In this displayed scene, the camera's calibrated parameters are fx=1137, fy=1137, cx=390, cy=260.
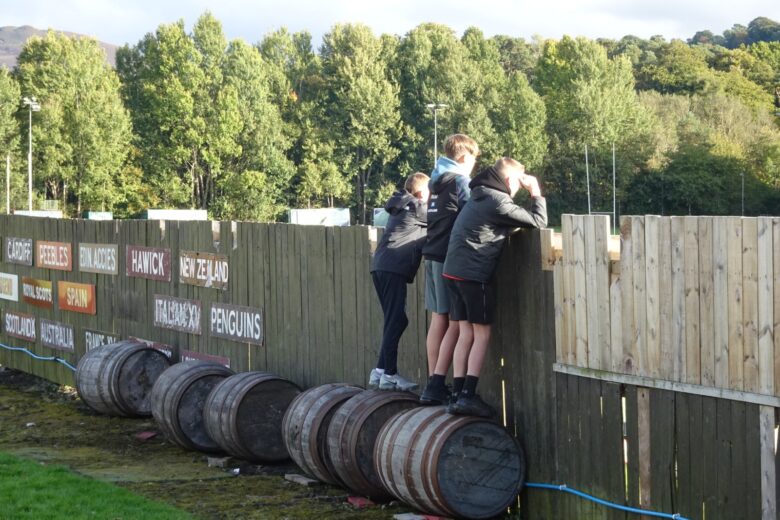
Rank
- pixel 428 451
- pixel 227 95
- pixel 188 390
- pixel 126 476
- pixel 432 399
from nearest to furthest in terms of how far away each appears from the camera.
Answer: pixel 428 451, pixel 432 399, pixel 126 476, pixel 188 390, pixel 227 95

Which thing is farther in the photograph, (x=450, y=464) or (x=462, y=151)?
(x=462, y=151)

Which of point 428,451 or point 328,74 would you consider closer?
point 428,451

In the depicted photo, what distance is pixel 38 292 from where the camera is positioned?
640 inches

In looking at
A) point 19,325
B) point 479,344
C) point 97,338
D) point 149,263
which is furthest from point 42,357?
point 479,344

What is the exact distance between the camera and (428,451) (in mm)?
7477

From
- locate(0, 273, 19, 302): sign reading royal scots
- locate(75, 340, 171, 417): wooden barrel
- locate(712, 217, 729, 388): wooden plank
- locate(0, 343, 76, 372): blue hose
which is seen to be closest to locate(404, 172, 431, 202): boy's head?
locate(712, 217, 729, 388): wooden plank

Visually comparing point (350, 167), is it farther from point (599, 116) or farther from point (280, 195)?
point (599, 116)

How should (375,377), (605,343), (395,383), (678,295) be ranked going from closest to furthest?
(678,295) → (605,343) → (395,383) → (375,377)

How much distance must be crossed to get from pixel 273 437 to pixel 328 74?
88665 mm

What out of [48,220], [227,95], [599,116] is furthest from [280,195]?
[48,220]

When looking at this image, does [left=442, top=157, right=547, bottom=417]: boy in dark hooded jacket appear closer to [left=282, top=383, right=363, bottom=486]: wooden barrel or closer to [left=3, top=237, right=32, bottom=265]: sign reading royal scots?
[left=282, top=383, right=363, bottom=486]: wooden barrel

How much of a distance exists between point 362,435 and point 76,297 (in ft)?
26.4

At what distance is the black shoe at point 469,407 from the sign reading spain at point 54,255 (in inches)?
356

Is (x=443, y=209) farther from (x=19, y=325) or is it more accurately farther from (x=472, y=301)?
(x=19, y=325)
